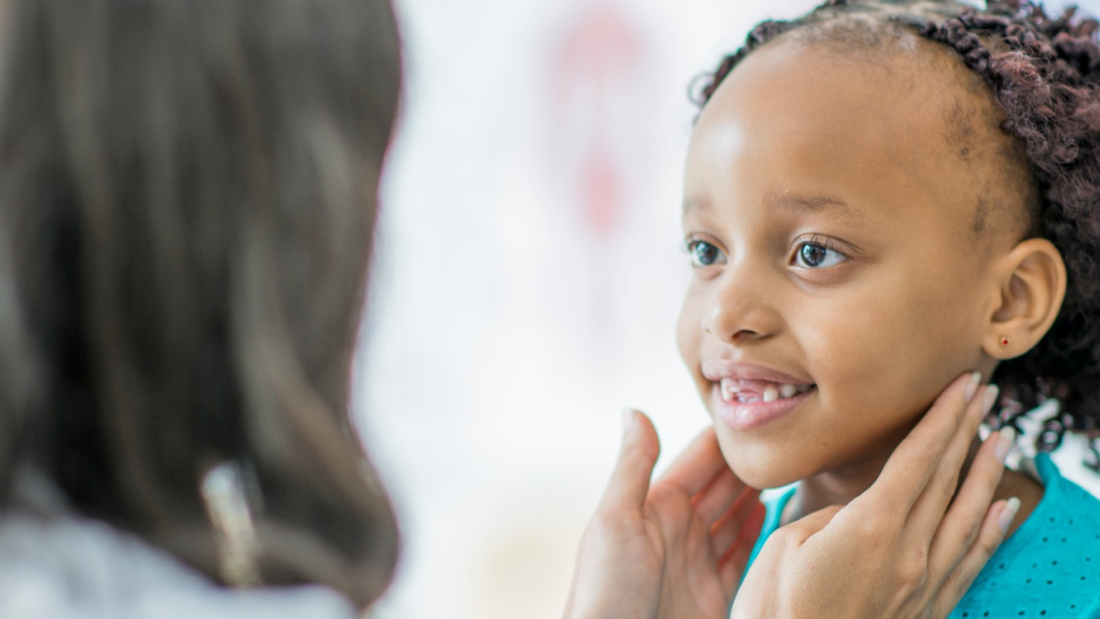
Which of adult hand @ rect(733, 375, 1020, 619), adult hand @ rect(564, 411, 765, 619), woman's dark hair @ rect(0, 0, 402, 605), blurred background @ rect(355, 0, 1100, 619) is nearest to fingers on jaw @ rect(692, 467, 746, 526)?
adult hand @ rect(564, 411, 765, 619)

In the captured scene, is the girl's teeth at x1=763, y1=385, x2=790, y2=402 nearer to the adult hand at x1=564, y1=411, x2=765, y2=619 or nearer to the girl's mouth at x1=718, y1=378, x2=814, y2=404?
the girl's mouth at x1=718, y1=378, x2=814, y2=404

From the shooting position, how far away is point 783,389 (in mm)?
1015

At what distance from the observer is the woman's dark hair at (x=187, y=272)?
0.80 metres

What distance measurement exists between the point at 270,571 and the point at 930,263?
684mm

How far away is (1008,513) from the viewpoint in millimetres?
1009

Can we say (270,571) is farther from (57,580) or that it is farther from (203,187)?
(203,187)

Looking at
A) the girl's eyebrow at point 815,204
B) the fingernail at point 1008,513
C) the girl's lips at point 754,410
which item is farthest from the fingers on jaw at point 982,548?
the girl's eyebrow at point 815,204

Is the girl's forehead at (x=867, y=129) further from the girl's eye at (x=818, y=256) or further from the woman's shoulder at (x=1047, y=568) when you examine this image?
the woman's shoulder at (x=1047, y=568)

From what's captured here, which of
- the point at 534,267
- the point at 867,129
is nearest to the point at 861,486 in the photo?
the point at 867,129

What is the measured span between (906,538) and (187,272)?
28.1 inches

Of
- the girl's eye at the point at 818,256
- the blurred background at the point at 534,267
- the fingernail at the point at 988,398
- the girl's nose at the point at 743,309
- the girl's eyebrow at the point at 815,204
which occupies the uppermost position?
the girl's eyebrow at the point at 815,204

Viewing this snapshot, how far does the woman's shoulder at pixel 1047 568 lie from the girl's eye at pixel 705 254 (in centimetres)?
42

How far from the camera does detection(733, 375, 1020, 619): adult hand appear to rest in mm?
917

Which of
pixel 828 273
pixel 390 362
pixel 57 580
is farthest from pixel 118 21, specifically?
pixel 390 362
